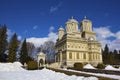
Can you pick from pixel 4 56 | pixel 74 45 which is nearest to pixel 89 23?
pixel 74 45

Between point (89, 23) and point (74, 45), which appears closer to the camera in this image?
point (74, 45)

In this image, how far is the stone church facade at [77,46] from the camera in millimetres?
49125

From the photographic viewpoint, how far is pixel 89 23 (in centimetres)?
5941

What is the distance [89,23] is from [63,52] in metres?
16.4

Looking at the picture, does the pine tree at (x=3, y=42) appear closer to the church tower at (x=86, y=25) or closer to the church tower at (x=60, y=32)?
the church tower at (x=60, y=32)

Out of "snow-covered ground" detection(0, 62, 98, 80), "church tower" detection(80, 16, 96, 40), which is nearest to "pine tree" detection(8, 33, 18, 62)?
"snow-covered ground" detection(0, 62, 98, 80)

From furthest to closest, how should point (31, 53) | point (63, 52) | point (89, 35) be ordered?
point (31, 53), point (89, 35), point (63, 52)

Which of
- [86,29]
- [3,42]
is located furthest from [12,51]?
[86,29]

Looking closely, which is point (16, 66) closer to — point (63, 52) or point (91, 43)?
point (63, 52)

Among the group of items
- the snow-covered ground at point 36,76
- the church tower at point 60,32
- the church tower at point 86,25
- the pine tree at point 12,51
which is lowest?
the snow-covered ground at point 36,76

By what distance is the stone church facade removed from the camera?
4912 centimetres

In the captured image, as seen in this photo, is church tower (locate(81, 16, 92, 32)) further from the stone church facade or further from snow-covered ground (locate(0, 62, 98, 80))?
snow-covered ground (locate(0, 62, 98, 80))

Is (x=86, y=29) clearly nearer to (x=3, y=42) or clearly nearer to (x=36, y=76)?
(x=3, y=42)

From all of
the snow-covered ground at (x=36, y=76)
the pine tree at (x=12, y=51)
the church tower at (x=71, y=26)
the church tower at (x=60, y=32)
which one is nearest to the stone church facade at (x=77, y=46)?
the church tower at (x=71, y=26)
